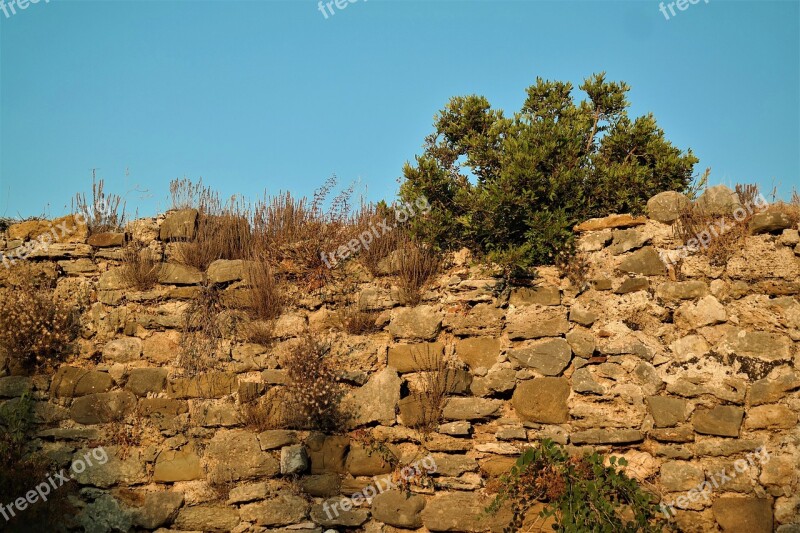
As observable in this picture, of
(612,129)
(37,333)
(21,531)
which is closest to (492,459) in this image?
(612,129)

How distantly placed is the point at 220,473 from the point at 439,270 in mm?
2734

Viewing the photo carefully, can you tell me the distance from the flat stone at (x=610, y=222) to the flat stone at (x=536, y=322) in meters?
0.83

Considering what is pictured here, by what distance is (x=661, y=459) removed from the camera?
17.6ft

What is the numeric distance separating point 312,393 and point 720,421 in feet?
11.1

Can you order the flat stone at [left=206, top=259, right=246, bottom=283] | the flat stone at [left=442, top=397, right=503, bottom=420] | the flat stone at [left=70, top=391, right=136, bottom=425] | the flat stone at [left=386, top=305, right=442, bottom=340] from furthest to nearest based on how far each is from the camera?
the flat stone at [left=206, top=259, right=246, bottom=283], the flat stone at [left=70, top=391, right=136, bottom=425], the flat stone at [left=386, top=305, right=442, bottom=340], the flat stone at [left=442, top=397, right=503, bottom=420]

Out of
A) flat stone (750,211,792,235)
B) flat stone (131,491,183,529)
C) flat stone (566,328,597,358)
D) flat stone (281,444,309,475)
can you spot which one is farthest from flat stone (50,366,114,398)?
flat stone (750,211,792,235)

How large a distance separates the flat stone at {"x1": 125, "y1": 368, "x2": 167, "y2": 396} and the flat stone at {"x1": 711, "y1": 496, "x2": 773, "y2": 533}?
196 inches

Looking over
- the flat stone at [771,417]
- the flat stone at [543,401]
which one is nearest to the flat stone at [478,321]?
the flat stone at [543,401]

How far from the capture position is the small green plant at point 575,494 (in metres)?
5.10

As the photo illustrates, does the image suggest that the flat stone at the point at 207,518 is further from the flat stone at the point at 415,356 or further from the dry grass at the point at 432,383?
the flat stone at the point at 415,356

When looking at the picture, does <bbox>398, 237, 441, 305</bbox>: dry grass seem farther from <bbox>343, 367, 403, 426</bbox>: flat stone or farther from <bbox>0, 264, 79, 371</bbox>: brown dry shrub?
<bbox>0, 264, 79, 371</bbox>: brown dry shrub

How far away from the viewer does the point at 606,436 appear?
17.9 ft

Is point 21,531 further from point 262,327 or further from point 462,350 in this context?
point 462,350

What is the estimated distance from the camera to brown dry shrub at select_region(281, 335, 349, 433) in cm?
602
